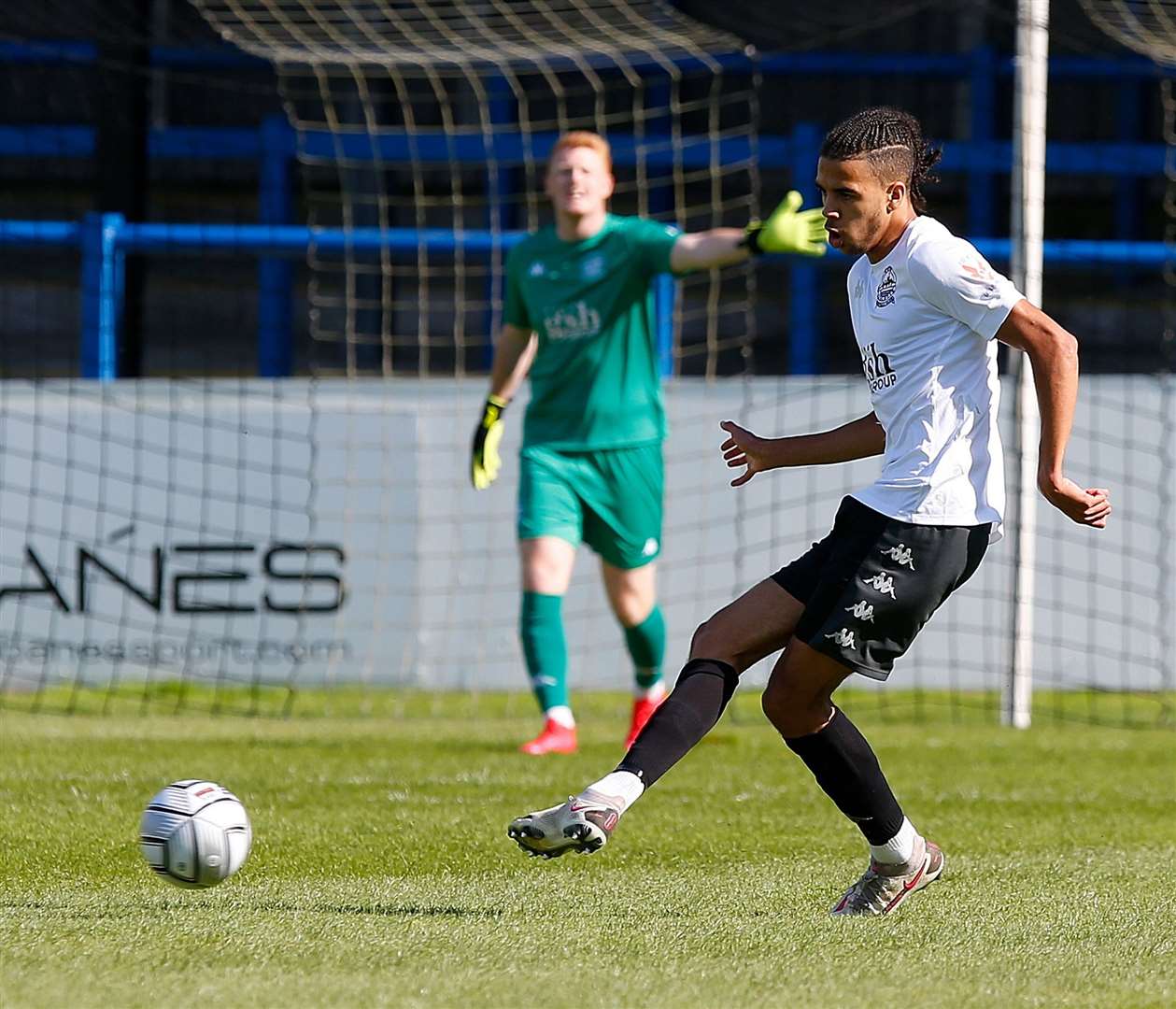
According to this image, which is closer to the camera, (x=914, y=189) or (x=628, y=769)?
(x=628, y=769)

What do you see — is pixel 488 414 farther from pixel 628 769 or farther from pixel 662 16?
pixel 662 16

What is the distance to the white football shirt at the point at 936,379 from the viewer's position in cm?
387

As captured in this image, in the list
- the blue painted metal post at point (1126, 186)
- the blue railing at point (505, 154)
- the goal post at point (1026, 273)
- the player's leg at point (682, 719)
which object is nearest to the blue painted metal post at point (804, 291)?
the blue railing at point (505, 154)

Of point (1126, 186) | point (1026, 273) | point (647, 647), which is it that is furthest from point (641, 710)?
point (1126, 186)

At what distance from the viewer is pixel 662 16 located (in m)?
11.3

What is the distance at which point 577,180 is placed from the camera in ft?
23.2

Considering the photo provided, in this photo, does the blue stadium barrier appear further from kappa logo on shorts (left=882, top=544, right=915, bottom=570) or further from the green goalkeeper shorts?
kappa logo on shorts (left=882, top=544, right=915, bottom=570)

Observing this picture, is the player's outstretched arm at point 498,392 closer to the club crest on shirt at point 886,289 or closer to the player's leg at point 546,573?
the player's leg at point 546,573

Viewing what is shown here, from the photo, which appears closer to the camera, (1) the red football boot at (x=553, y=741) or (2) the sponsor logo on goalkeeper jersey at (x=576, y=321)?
(1) the red football boot at (x=553, y=741)

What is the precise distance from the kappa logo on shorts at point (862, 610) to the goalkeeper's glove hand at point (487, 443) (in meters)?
3.63

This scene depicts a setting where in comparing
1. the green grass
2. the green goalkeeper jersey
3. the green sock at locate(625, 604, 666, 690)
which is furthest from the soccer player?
the green sock at locate(625, 604, 666, 690)

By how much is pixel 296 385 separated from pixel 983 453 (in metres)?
5.86

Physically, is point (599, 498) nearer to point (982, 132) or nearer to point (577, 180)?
point (577, 180)

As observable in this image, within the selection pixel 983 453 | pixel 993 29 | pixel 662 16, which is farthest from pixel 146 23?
pixel 983 453
